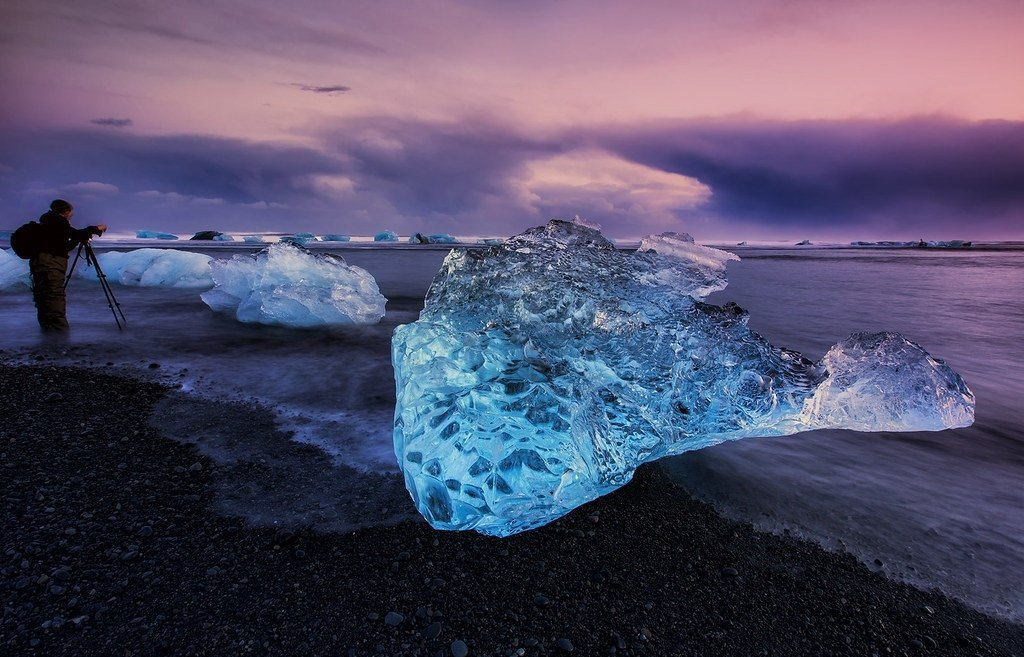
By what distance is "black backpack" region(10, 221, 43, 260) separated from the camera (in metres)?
6.56

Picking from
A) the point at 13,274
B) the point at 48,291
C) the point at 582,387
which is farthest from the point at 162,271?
the point at 582,387

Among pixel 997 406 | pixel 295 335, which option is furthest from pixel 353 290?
pixel 997 406

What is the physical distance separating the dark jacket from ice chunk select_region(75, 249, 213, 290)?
464 cm

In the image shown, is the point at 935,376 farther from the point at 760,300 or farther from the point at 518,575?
the point at 760,300

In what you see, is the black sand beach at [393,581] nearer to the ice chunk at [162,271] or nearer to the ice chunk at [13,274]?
the ice chunk at [162,271]

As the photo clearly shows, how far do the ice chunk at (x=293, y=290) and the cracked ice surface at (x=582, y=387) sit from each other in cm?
342

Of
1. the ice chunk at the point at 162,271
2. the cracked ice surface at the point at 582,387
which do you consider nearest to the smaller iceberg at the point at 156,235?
the ice chunk at the point at 162,271

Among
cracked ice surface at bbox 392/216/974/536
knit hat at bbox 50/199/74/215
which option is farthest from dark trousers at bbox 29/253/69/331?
cracked ice surface at bbox 392/216/974/536

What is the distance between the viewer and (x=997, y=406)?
5148 mm

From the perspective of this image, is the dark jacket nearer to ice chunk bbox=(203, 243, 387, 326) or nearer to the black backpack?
the black backpack

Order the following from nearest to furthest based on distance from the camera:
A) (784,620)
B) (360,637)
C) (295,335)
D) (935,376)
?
(360,637), (784,620), (935,376), (295,335)

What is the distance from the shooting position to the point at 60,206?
6746 mm

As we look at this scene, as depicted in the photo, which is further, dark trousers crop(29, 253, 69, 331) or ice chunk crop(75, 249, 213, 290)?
ice chunk crop(75, 249, 213, 290)

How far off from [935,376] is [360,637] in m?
4.15
